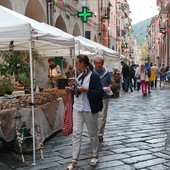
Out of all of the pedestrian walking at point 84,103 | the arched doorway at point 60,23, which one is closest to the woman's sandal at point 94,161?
the pedestrian walking at point 84,103

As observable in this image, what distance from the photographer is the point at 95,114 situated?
456 centimetres

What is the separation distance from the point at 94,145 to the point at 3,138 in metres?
1.80

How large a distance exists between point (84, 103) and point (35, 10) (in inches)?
463

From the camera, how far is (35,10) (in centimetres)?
1537

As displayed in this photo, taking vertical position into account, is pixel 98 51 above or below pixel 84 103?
above

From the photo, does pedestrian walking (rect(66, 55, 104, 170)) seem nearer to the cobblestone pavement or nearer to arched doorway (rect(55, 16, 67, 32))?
the cobblestone pavement

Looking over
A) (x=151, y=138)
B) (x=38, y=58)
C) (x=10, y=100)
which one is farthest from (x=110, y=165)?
(x=38, y=58)

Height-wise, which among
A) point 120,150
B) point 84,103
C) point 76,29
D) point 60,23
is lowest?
point 120,150

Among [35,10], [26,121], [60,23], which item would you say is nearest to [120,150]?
[26,121]

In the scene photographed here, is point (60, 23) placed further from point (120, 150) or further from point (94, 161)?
point (94, 161)

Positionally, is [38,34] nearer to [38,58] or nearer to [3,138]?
[3,138]

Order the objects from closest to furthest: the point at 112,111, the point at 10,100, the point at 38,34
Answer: the point at 38,34 → the point at 10,100 → the point at 112,111

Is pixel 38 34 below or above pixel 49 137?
above

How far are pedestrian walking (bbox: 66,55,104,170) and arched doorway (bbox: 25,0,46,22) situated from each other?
10820 millimetres
